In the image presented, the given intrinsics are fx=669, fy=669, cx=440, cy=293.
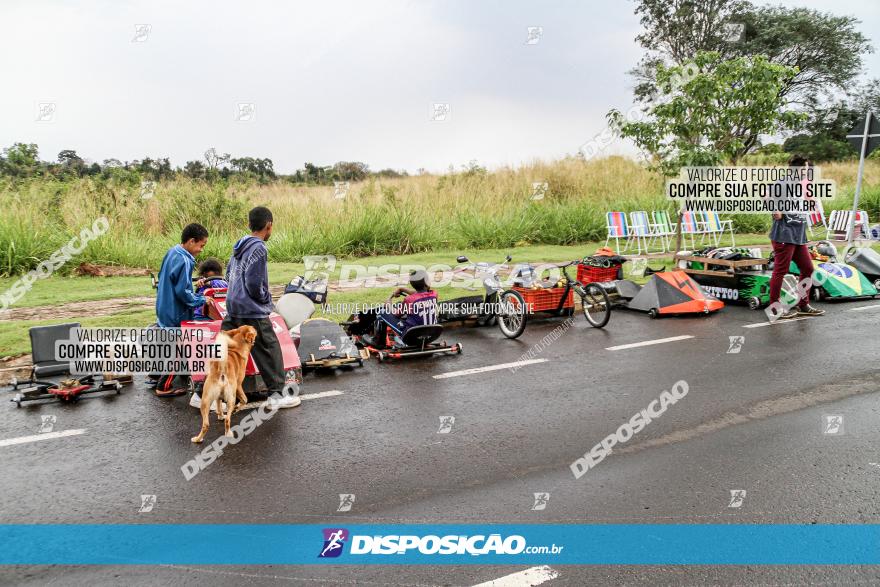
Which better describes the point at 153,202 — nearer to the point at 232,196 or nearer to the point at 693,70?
the point at 232,196

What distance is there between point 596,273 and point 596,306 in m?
2.09

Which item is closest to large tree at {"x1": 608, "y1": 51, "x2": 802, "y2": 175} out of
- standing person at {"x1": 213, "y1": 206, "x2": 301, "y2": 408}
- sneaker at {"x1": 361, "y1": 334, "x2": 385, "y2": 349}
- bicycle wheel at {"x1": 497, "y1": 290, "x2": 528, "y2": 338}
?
bicycle wheel at {"x1": 497, "y1": 290, "x2": 528, "y2": 338}

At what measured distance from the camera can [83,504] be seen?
4625 mm

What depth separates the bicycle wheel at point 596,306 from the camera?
396 inches

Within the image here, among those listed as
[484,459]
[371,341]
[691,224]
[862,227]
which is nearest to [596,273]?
[371,341]

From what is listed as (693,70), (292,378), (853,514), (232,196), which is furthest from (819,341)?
(232,196)

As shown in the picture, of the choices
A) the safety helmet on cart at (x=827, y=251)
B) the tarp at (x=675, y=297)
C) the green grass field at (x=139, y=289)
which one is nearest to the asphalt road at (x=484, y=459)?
the tarp at (x=675, y=297)

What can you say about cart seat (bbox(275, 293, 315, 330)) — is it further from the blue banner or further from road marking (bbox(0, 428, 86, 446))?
the blue banner

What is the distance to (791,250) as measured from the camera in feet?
33.9

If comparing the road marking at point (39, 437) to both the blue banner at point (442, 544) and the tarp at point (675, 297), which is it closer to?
the blue banner at point (442, 544)

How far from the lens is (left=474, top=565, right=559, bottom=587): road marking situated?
360cm

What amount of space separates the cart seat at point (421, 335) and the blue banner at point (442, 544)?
421 centimetres

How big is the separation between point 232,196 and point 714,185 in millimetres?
13635

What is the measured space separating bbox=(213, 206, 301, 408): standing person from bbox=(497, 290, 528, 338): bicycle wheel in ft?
12.7
